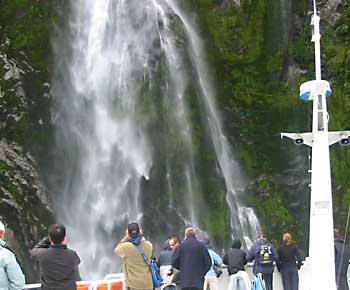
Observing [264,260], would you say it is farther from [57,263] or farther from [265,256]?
[57,263]

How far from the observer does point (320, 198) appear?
30.7 ft

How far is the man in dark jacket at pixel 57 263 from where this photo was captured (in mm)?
6004

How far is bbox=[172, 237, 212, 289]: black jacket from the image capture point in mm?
8078

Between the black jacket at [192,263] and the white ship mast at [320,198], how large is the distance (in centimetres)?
203

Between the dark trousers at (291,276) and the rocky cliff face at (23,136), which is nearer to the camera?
the dark trousers at (291,276)

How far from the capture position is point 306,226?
2375 centimetres

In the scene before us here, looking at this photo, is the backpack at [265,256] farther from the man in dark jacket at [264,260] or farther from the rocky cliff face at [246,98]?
the rocky cliff face at [246,98]

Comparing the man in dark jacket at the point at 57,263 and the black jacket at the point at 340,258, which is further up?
the black jacket at the point at 340,258

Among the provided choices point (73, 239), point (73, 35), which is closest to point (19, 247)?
point (73, 239)

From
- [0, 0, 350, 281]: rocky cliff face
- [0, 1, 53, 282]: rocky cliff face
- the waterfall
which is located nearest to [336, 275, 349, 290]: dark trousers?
the waterfall

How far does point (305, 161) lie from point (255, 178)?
2.33 metres

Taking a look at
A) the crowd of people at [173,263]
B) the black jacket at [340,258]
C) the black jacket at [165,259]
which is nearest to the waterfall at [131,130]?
the crowd of people at [173,263]

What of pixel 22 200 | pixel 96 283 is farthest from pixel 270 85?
pixel 96 283

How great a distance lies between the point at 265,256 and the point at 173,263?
2904mm
